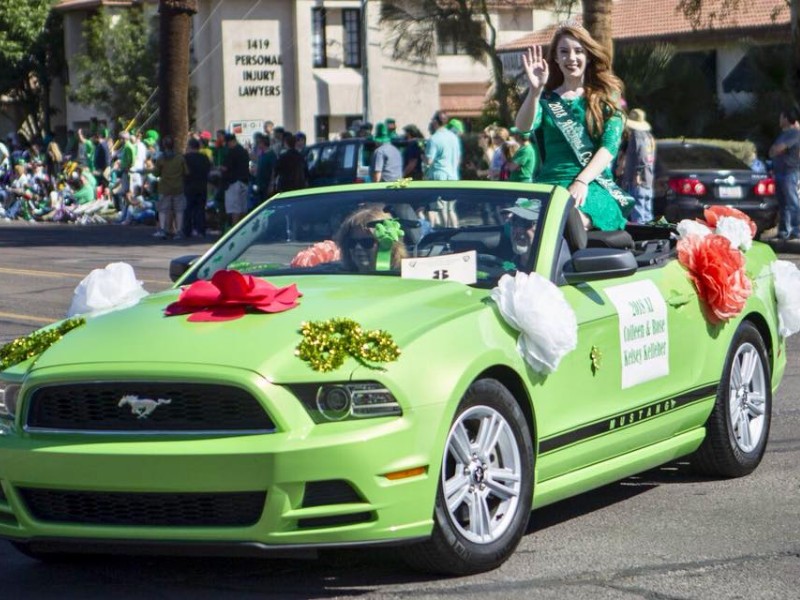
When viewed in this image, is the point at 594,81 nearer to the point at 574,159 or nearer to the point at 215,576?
the point at 574,159

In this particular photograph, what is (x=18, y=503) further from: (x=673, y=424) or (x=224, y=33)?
(x=224, y=33)

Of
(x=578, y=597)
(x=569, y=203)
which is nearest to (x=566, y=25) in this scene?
(x=569, y=203)

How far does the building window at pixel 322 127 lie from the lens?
6016 cm

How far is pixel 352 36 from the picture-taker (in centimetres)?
6106

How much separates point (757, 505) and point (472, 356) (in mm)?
1967

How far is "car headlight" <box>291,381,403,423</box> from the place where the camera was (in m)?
5.38

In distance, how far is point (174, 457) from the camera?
5.30 m

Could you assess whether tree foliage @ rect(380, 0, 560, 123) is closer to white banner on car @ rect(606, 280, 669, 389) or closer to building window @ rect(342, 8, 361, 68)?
building window @ rect(342, 8, 361, 68)

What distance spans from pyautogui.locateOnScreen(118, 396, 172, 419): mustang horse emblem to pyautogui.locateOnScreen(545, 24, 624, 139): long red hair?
3.49 metres

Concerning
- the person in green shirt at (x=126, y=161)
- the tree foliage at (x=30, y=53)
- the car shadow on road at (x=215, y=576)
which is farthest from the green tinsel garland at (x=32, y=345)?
the tree foliage at (x=30, y=53)

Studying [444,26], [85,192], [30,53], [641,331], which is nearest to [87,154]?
[85,192]

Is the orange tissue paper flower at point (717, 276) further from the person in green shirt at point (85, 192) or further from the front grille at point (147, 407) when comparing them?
the person in green shirt at point (85, 192)

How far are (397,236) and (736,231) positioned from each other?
6.27 feet

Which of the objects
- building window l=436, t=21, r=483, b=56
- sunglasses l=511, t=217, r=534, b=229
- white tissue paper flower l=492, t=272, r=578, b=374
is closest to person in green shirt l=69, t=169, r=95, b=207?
building window l=436, t=21, r=483, b=56
